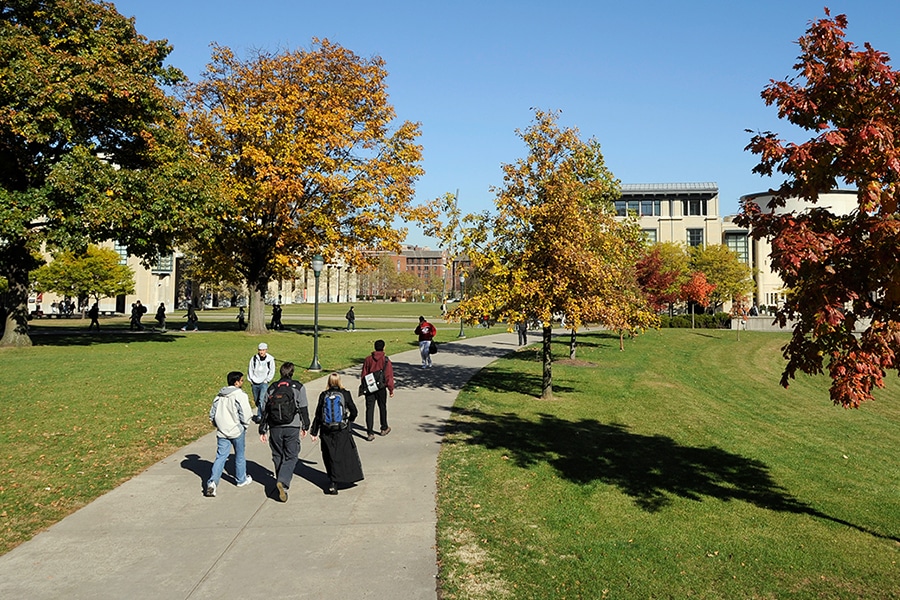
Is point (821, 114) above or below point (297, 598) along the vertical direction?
above

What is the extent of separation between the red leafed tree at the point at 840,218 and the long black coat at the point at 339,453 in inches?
220

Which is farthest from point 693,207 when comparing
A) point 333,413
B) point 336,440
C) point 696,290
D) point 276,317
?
point 333,413

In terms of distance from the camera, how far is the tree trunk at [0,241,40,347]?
24891mm

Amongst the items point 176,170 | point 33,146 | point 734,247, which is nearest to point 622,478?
point 176,170

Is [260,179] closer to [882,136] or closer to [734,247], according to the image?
[882,136]

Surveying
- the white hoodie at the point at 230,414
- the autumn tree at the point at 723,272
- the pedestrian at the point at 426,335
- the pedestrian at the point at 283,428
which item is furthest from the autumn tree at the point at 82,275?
the autumn tree at the point at 723,272

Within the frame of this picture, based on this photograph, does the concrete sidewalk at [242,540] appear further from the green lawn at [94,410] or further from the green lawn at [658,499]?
the green lawn at [94,410]

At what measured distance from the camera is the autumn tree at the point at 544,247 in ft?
45.7

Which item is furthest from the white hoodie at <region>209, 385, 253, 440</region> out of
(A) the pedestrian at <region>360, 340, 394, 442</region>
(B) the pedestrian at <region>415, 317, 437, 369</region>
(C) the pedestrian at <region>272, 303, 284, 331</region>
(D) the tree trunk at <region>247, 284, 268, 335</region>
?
(C) the pedestrian at <region>272, 303, 284, 331</region>

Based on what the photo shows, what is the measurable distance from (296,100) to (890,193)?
94.2ft

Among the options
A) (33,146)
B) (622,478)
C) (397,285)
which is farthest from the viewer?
(397,285)

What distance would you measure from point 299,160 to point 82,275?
32380mm

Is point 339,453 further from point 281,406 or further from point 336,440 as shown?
point 281,406

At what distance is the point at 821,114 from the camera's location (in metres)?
7.16
